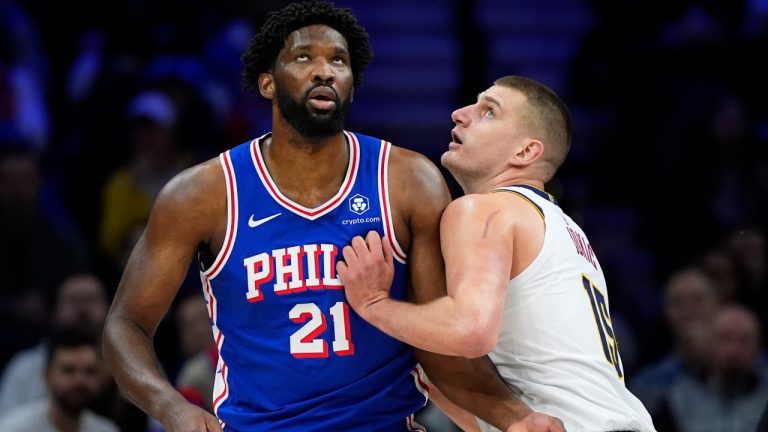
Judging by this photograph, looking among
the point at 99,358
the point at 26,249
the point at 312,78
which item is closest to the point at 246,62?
the point at 312,78

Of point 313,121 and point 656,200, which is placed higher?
point 313,121

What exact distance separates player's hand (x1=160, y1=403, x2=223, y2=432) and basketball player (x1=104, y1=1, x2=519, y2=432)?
156 mm

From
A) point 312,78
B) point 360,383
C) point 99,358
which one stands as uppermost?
point 312,78

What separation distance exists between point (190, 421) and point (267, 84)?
126 centimetres

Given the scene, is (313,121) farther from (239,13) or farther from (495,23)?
(495,23)

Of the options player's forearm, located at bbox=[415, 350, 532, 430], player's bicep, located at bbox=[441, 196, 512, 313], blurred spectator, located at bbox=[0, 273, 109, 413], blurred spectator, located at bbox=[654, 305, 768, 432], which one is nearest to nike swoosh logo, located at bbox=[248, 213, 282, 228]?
player's bicep, located at bbox=[441, 196, 512, 313]

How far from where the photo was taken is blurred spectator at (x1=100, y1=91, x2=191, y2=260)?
9398mm

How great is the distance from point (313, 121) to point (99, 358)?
361 centimetres

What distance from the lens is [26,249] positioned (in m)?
8.98

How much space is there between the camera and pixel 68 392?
7.34 metres

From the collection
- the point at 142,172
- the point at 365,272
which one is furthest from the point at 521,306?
the point at 142,172

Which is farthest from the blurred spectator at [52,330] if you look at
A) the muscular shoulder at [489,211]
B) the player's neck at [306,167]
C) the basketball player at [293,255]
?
the muscular shoulder at [489,211]

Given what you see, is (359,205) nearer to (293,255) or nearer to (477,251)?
(293,255)

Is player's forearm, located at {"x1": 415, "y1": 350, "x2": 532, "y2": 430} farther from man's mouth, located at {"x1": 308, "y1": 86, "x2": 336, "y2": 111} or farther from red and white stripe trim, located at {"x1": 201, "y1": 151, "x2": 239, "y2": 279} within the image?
man's mouth, located at {"x1": 308, "y1": 86, "x2": 336, "y2": 111}
